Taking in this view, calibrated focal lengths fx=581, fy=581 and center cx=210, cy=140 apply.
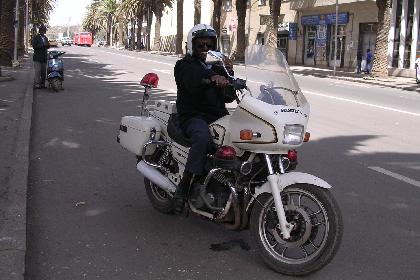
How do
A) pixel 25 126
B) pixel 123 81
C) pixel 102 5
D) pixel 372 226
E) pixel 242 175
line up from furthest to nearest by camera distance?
1. pixel 102 5
2. pixel 123 81
3. pixel 25 126
4. pixel 372 226
5. pixel 242 175

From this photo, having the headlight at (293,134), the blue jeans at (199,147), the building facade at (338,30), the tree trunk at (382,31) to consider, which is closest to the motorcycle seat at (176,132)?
the blue jeans at (199,147)

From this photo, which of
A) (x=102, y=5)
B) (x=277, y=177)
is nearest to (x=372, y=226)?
(x=277, y=177)

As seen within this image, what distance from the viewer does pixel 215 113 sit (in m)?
4.69

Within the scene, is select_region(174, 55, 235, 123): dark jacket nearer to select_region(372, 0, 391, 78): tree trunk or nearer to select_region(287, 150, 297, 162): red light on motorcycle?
select_region(287, 150, 297, 162): red light on motorcycle

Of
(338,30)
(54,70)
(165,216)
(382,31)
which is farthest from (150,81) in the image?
(338,30)

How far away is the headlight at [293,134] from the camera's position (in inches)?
153

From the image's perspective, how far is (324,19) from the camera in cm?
4206

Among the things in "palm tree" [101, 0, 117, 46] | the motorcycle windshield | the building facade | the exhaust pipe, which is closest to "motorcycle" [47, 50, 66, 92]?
the exhaust pipe

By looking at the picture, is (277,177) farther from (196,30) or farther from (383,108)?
(383,108)

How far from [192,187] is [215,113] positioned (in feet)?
2.05

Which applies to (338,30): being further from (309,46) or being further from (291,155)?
(291,155)

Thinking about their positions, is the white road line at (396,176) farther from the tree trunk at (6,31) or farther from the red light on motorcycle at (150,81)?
the tree trunk at (6,31)

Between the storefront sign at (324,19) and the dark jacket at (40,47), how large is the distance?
90.0ft

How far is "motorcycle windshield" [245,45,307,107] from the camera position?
161 inches
